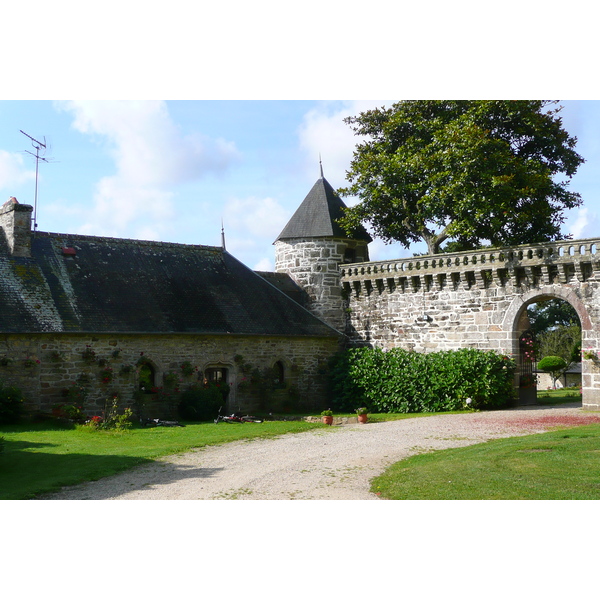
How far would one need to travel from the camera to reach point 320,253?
27.6 m

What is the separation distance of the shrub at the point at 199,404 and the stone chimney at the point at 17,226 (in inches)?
272

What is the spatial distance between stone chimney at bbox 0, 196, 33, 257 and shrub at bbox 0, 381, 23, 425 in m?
4.90

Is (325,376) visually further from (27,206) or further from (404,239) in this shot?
(27,206)

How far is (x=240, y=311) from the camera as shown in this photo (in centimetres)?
2483

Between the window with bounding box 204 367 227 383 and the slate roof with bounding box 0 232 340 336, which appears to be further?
the window with bounding box 204 367 227 383

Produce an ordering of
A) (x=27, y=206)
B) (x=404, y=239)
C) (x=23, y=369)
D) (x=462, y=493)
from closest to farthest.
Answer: (x=462, y=493), (x=23, y=369), (x=27, y=206), (x=404, y=239)

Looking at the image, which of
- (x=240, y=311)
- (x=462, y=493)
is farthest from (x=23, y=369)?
(x=462, y=493)

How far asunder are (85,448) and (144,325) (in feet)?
23.3

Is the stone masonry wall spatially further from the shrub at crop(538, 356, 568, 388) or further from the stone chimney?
the shrub at crop(538, 356, 568, 388)

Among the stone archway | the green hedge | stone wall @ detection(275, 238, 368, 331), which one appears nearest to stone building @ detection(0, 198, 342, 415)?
stone wall @ detection(275, 238, 368, 331)

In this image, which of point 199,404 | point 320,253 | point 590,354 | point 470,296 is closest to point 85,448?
point 199,404

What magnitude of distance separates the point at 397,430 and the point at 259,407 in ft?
23.4

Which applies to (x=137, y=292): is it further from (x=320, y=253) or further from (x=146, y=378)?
(x=320, y=253)

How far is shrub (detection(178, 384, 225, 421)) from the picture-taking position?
72.4ft
